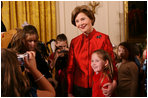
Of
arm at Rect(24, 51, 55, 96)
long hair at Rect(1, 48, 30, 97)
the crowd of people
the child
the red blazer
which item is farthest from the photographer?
the child

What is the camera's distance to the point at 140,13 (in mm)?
2746

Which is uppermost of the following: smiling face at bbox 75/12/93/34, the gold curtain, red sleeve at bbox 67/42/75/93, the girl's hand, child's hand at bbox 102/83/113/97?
the gold curtain

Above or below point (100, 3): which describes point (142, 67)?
below

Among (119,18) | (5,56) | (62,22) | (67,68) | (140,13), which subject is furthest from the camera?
(140,13)

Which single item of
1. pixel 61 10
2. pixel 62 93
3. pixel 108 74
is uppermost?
pixel 61 10

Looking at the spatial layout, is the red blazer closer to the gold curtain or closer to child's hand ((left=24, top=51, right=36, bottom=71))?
child's hand ((left=24, top=51, right=36, bottom=71))

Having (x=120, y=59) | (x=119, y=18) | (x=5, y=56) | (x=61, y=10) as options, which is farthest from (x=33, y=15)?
(x=5, y=56)

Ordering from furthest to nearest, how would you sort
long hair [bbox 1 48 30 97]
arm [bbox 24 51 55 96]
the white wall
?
the white wall < arm [bbox 24 51 55 96] < long hair [bbox 1 48 30 97]

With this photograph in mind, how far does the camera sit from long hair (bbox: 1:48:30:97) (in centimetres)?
113

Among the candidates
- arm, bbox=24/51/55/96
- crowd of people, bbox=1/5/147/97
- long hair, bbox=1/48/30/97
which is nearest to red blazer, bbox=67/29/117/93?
crowd of people, bbox=1/5/147/97

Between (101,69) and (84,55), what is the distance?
0.63 feet

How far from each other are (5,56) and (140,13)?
2.17 metres

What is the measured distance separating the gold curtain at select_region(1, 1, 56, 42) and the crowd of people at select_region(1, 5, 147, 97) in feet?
1.79

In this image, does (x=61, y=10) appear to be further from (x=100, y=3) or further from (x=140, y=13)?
(x=140, y=13)
